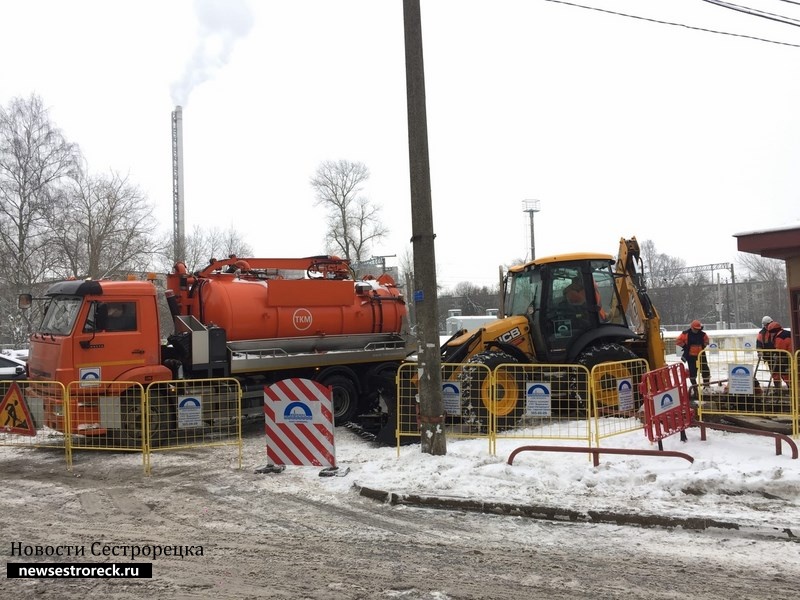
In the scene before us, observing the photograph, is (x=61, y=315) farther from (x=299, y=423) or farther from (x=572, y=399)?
(x=572, y=399)

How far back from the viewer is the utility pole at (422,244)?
749 centimetres

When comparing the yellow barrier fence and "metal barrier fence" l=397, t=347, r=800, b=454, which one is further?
the yellow barrier fence

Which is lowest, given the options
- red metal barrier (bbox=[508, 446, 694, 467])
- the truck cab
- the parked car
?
red metal barrier (bbox=[508, 446, 694, 467])

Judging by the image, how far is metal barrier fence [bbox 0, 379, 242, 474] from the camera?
8.45m

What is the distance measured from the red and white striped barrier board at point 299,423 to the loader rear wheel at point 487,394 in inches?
80.8

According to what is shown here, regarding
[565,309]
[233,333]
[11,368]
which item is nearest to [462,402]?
[565,309]

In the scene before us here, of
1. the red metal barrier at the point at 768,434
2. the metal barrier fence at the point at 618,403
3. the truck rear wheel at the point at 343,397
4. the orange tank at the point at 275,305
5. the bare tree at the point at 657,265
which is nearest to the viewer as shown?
the red metal barrier at the point at 768,434

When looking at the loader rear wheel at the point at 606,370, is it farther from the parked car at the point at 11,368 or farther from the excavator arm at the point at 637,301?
the parked car at the point at 11,368

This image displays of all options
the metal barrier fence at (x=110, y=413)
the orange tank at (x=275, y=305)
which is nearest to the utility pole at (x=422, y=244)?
the metal barrier fence at (x=110, y=413)

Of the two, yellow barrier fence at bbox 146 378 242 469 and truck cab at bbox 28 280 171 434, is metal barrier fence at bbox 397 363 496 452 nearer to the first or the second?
yellow barrier fence at bbox 146 378 242 469

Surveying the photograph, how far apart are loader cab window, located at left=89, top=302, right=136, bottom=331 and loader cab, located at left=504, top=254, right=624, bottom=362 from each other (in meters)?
7.04

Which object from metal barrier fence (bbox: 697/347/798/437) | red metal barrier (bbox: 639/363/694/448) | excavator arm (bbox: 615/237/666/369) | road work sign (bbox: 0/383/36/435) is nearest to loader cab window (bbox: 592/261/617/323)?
excavator arm (bbox: 615/237/666/369)

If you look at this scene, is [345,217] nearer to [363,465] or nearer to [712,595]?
[363,465]

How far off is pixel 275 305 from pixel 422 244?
4.51 meters
